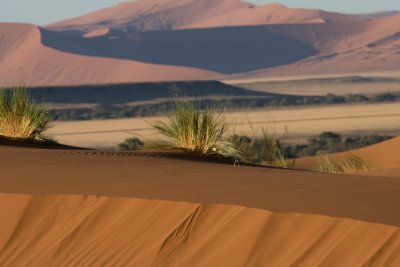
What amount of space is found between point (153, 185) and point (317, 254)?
2.62 meters

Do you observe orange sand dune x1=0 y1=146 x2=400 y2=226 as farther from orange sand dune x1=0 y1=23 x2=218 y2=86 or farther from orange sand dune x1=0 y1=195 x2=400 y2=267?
orange sand dune x1=0 y1=23 x2=218 y2=86

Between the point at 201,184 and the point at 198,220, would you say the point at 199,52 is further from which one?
the point at 198,220

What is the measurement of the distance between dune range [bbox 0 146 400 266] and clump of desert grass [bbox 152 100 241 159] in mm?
3566

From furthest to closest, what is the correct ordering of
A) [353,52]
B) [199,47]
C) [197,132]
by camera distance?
1. [199,47]
2. [353,52]
3. [197,132]

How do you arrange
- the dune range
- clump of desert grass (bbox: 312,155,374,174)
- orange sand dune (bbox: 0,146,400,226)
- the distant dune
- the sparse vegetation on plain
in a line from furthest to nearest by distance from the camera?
the distant dune < the sparse vegetation on plain < clump of desert grass (bbox: 312,155,374,174) < orange sand dune (bbox: 0,146,400,226) < the dune range

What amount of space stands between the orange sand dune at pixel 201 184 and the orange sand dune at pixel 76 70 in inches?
4224

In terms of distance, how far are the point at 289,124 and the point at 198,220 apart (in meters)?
44.4

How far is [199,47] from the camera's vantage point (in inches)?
5640

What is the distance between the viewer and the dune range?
20.0 feet

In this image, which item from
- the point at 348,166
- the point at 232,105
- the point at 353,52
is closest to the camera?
the point at 348,166

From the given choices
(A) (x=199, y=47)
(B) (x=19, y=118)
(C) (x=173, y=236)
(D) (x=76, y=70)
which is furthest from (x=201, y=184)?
(A) (x=199, y=47)

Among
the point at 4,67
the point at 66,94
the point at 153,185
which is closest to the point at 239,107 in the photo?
the point at 66,94

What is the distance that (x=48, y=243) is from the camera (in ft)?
23.3

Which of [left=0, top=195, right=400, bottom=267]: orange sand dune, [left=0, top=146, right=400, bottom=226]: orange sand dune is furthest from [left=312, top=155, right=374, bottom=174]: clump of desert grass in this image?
[left=0, top=195, right=400, bottom=267]: orange sand dune
